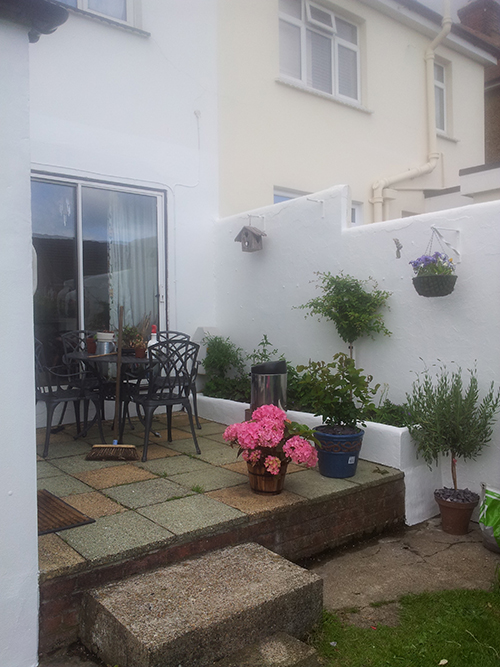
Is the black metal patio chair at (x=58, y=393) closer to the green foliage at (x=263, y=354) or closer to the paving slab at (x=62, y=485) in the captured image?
the paving slab at (x=62, y=485)

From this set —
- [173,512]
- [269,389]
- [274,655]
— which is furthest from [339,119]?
[274,655]

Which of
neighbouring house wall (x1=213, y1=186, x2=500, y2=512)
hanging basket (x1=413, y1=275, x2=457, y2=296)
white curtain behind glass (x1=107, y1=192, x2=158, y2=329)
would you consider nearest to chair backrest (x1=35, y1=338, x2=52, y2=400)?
white curtain behind glass (x1=107, y1=192, x2=158, y2=329)

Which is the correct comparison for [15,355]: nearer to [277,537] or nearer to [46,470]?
[277,537]

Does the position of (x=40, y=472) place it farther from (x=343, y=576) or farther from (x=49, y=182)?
(x=49, y=182)

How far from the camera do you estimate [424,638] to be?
2.63 metres

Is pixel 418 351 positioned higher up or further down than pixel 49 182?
further down

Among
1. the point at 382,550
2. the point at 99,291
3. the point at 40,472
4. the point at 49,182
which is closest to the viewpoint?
the point at 382,550

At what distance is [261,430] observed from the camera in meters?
3.49

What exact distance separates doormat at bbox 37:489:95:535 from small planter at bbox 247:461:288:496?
1.06m

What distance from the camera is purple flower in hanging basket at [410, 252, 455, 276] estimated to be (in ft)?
13.5

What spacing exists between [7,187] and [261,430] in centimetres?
208

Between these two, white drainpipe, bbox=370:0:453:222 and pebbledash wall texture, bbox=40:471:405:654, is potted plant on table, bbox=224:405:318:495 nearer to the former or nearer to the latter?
pebbledash wall texture, bbox=40:471:405:654

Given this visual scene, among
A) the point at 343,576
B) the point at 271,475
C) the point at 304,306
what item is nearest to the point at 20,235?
the point at 271,475

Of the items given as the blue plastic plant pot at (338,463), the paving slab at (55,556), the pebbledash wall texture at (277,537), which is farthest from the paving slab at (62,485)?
the blue plastic plant pot at (338,463)
